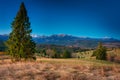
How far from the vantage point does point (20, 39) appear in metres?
58.6

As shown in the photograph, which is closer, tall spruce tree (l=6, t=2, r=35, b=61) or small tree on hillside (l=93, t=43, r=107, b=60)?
tall spruce tree (l=6, t=2, r=35, b=61)

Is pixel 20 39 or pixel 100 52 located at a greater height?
pixel 20 39

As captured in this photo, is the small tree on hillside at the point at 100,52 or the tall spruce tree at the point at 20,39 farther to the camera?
the small tree on hillside at the point at 100,52

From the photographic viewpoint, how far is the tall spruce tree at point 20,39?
57.2 meters

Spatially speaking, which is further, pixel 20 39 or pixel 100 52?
pixel 100 52

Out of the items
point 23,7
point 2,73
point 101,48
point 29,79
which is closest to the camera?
point 29,79

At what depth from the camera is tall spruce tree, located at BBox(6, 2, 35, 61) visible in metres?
57.2

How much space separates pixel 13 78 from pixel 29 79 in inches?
30.0

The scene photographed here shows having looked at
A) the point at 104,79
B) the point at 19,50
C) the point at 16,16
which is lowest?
the point at 104,79

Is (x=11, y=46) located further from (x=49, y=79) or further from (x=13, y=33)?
(x=49, y=79)

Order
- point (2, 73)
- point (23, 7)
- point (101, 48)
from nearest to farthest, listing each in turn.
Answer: point (2, 73) → point (23, 7) → point (101, 48)

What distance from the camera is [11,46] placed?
57.6m

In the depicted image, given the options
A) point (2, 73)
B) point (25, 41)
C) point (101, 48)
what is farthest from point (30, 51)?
point (101, 48)

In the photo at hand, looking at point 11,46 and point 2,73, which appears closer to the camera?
point 2,73
